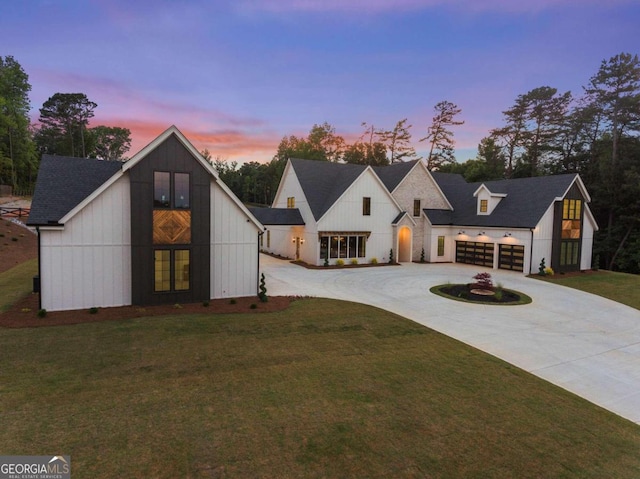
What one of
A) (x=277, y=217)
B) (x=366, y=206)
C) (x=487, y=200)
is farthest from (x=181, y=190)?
(x=487, y=200)

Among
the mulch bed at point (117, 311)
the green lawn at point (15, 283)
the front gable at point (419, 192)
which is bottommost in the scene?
the mulch bed at point (117, 311)

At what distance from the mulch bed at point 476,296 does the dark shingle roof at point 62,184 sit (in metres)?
16.9

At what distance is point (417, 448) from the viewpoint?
537 cm

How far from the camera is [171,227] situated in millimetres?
13203

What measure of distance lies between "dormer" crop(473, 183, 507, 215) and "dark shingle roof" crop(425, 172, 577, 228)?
0.94 ft

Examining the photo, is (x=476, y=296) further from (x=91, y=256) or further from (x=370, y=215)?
(x=91, y=256)

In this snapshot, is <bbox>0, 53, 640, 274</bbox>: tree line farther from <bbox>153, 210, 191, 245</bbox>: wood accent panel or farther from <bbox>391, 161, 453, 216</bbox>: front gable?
<bbox>153, 210, 191, 245</bbox>: wood accent panel

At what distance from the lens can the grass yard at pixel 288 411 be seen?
4.94m

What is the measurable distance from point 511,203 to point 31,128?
83569 mm

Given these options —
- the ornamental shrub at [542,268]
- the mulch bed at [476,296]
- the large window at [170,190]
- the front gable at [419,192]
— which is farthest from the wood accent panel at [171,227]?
the ornamental shrub at [542,268]

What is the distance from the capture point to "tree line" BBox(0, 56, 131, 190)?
47000mm

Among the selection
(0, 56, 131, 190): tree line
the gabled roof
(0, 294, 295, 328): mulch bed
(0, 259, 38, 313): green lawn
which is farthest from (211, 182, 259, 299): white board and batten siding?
(0, 56, 131, 190): tree line

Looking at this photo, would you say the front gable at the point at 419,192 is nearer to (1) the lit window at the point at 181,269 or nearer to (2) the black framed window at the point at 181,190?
(2) the black framed window at the point at 181,190

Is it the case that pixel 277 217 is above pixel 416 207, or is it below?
below
